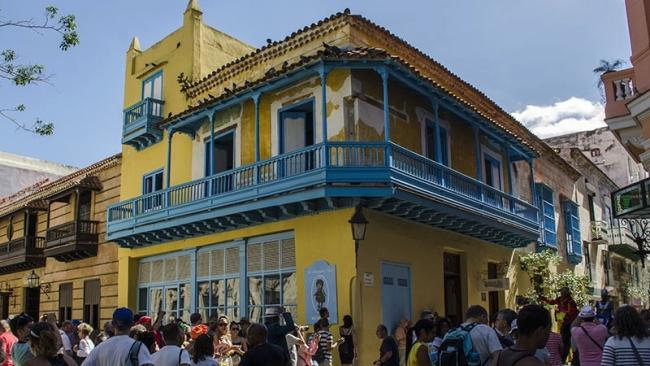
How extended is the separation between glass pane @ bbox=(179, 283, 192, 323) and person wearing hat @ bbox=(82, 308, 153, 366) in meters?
12.2

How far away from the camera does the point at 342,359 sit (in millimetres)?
12398

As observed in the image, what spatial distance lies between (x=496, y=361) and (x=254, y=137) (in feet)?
41.1

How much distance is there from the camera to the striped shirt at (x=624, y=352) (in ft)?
17.9

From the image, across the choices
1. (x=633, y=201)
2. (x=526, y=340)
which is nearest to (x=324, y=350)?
(x=633, y=201)

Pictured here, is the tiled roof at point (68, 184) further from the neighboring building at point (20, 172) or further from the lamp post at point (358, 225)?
the lamp post at point (358, 225)

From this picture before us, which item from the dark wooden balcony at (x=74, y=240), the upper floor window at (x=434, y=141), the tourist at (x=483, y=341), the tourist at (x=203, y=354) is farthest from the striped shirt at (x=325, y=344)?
the dark wooden balcony at (x=74, y=240)

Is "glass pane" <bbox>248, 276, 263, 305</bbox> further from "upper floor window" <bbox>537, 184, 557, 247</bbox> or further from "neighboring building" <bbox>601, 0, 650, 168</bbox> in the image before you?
"upper floor window" <bbox>537, 184, 557, 247</bbox>

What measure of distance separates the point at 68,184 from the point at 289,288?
499 inches

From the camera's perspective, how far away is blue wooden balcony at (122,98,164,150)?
65.7 feet

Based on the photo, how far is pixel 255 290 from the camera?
51.1ft

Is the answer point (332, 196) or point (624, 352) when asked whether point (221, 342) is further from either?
A: point (624, 352)

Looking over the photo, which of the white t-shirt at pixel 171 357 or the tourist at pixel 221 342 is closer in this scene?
the white t-shirt at pixel 171 357

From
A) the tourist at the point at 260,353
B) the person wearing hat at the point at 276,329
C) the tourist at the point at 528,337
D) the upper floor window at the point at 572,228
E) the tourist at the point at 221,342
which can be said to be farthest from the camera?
the upper floor window at the point at 572,228

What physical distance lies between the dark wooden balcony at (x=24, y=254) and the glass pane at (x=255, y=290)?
13573 millimetres
